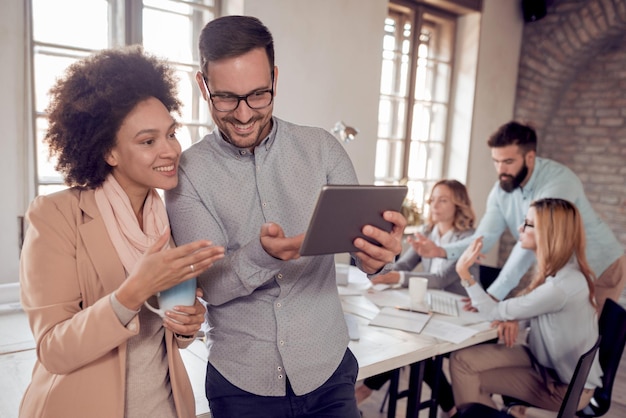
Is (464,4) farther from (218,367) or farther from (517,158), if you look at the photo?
(218,367)

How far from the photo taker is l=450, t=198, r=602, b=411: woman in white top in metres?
2.10

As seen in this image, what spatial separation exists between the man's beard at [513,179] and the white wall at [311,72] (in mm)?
1269

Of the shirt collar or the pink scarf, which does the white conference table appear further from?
the shirt collar

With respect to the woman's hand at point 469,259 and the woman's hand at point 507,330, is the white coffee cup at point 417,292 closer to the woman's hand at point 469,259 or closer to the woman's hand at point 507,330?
the woman's hand at point 469,259

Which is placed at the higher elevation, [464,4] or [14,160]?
[464,4]

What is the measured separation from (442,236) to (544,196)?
23.9 inches

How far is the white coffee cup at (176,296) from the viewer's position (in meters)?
1.07

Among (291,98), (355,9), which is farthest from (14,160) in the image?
(355,9)

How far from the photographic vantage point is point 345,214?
1086 mm

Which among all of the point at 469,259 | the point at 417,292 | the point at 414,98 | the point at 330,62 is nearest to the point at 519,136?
the point at 469,259

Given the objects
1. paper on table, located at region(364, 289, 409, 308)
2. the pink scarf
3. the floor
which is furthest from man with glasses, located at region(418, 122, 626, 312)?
the pink scarf

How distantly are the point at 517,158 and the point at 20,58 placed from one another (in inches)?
105

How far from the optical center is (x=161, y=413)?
1173mm

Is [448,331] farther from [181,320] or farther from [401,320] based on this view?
[181,320]
